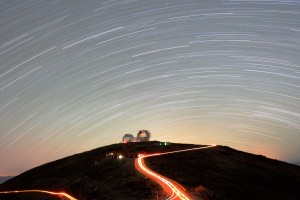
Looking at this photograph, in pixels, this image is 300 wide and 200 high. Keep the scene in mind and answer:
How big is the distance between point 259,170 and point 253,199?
22.6 metres

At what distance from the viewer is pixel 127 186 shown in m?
48.2

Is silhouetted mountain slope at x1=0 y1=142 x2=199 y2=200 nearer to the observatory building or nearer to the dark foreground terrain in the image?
the dark foreground terrain

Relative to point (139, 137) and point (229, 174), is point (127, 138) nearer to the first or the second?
point (139, 137)

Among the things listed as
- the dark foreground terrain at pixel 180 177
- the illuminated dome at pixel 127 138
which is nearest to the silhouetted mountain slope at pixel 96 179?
the dark foreground terrain at pixel 180 177

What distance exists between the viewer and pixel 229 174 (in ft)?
193

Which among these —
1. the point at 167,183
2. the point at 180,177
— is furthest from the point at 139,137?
the point at 167,183

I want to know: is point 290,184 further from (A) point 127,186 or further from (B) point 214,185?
(A) point 127,186

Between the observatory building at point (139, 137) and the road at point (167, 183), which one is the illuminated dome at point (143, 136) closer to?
the observatory building at point (139, 137)

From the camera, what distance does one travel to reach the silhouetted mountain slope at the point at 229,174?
4694 cm

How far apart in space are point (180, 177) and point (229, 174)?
1147 centimetres

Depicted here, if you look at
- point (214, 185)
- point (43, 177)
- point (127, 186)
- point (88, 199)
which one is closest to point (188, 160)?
point (214, 185)

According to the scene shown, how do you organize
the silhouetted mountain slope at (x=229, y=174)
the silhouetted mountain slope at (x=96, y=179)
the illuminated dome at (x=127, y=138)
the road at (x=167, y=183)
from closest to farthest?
the road at (x=167, y=183) < the silhouetted mountain slope at (x=96, y=179) < the silhouetted mountain slope at (x=229, y=174) < the illuminated dome at (x=127, y=138)

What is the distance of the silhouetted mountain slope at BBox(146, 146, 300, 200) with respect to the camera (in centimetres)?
4694

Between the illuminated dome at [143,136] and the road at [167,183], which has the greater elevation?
the illuminated dome at [143,136]
